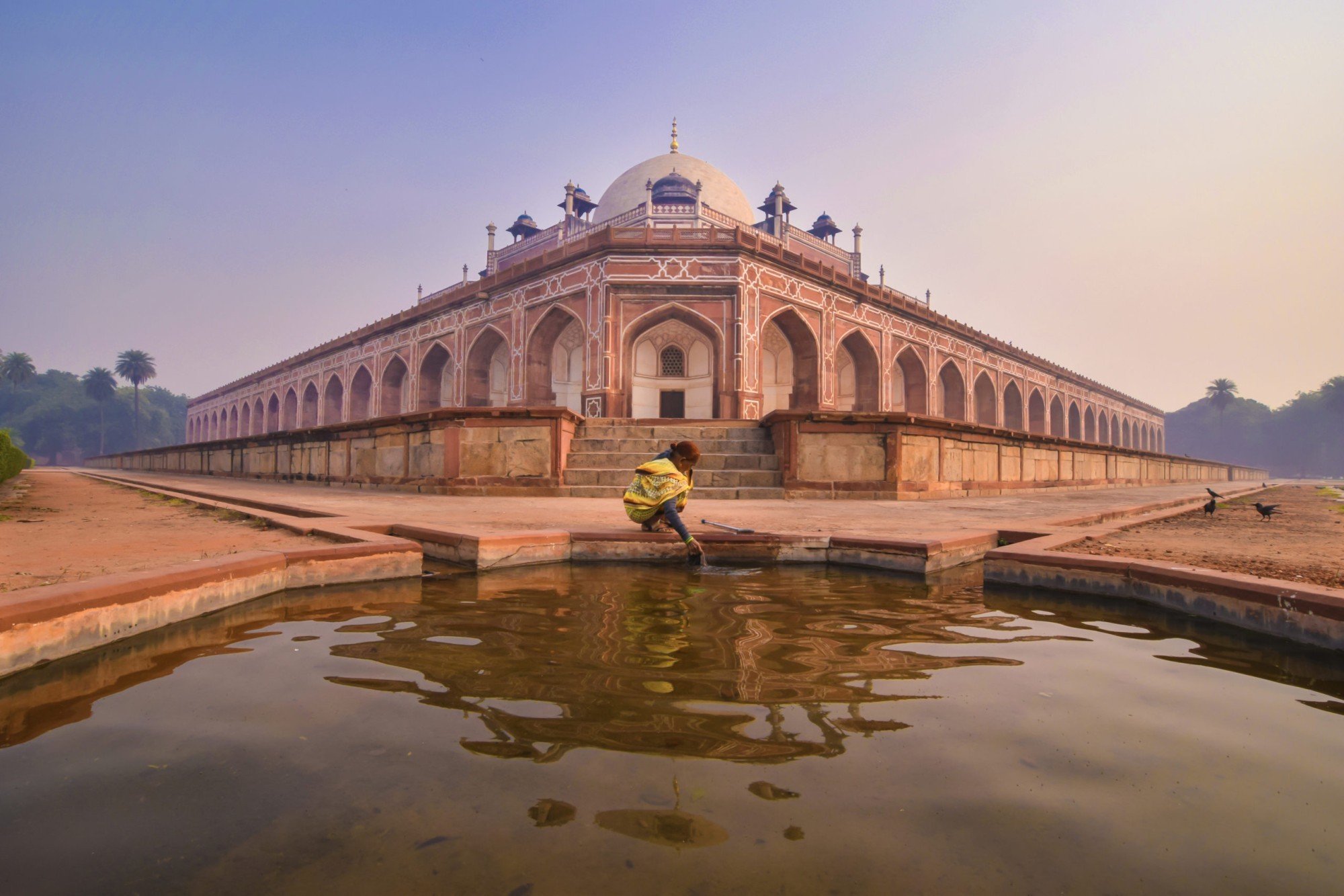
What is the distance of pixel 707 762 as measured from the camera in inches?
45.3

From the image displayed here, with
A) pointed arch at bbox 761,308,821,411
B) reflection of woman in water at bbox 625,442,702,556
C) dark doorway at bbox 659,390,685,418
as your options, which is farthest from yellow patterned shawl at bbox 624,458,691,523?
dark doorway at bbox 659,390,685,418

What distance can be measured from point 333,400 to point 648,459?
2578cm

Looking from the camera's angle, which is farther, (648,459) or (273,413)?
(273,413)

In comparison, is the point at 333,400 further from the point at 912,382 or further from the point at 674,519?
→ the point at 674,519

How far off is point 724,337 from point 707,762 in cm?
1632

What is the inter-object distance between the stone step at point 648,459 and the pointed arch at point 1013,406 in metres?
23.8

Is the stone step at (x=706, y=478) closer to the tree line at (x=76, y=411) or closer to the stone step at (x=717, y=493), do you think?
the stone step at (x=717, y=493)

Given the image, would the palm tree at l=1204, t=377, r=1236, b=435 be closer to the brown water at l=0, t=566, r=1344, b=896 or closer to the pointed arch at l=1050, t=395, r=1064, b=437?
the pointed arch at l=1050, t=395, r=1064, b=437

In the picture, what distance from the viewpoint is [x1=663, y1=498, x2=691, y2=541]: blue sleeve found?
3.34 meters

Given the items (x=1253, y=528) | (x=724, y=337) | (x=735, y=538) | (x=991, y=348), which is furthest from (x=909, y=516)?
(x=991, y=348)

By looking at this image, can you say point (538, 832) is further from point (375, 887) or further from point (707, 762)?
point (707, 762)

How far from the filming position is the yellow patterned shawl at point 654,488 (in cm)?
363

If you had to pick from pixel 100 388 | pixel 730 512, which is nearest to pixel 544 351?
pixel 730 512

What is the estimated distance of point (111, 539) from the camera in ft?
11.1
